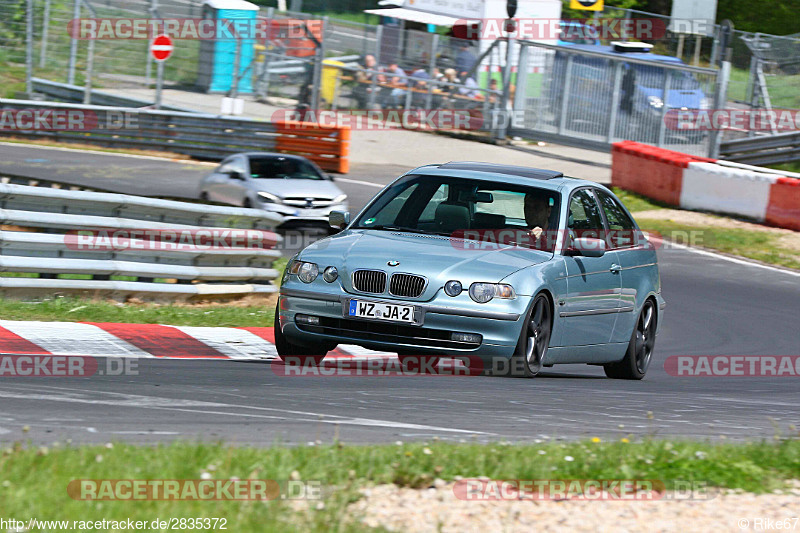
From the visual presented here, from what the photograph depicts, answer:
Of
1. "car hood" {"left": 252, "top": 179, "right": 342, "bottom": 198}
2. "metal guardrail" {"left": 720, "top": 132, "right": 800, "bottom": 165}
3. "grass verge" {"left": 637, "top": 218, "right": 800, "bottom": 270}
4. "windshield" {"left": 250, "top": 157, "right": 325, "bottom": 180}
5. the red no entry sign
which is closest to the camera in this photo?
"car hood" {"left": 252, "top": 179, "right": 342, "bottom": 198}

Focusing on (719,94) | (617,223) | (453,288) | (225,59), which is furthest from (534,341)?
(225,59)

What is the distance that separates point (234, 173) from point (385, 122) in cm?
1265

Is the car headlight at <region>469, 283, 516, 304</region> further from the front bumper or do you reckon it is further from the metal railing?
the metal railing

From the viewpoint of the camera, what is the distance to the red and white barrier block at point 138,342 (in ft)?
28.0

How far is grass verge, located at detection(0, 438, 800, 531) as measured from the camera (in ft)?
13.4

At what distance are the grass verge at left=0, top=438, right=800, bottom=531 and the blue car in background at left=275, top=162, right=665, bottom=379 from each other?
2169 mm

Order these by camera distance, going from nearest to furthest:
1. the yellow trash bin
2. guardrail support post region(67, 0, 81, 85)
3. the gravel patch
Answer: the gravel patch, guardrail support post region(67, 0, 81, 85), the yellow trash bin

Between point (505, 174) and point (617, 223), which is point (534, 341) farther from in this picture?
point (617, 223)

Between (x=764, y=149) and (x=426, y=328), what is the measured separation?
1964 centimetres

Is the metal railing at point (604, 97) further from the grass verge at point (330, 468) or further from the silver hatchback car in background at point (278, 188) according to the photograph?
the grass verge at point (330, 468)

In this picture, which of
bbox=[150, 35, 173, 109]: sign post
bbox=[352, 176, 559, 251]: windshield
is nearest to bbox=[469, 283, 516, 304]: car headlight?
bbox=[352, 176, 559, 251]: windshield

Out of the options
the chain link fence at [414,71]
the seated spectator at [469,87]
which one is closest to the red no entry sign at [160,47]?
the chain link fence at [414,71]

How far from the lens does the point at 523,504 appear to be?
184 inches

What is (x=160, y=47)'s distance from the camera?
28750 millimetres
